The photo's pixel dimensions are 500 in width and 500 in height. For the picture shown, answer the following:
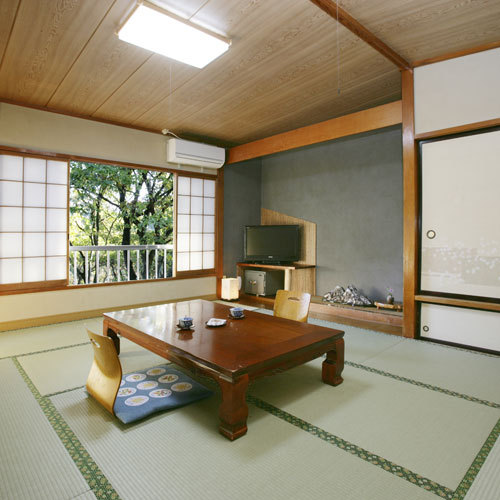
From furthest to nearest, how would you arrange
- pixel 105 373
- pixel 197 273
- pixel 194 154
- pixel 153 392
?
pixel 197 273 → pixel 194 154 → pixel 153 392 → pixel 105 373

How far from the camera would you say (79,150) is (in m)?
4.27

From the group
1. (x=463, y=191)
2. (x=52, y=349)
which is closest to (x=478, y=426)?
(x=463, y=191)

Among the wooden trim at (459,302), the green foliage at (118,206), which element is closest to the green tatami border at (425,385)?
the wooden trim at (459,302)

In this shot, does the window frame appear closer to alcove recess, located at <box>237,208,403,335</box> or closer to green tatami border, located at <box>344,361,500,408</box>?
alcove recess, located at <box>237,208,403,335</box>

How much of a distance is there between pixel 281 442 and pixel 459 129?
3003mm

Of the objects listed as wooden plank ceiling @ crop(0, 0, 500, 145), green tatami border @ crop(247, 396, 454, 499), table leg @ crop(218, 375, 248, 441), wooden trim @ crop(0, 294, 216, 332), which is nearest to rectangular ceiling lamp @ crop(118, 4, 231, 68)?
wooden plank ceiling @ crop(0, 0, 500, 145)

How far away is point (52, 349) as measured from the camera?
3.14 m

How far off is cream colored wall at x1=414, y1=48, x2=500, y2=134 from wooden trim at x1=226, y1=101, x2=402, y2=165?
311mm

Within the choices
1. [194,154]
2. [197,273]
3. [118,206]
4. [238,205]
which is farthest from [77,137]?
[118,206]

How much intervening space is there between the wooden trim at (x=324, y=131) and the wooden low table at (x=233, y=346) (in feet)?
8.17

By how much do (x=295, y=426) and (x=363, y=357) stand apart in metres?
1.31

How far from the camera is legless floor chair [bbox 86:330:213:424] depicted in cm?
191

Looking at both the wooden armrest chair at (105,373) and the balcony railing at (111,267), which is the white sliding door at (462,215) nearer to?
the wooden armrest chair at (105,373)

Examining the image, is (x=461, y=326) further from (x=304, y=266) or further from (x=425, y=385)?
(x=304, y=266)
